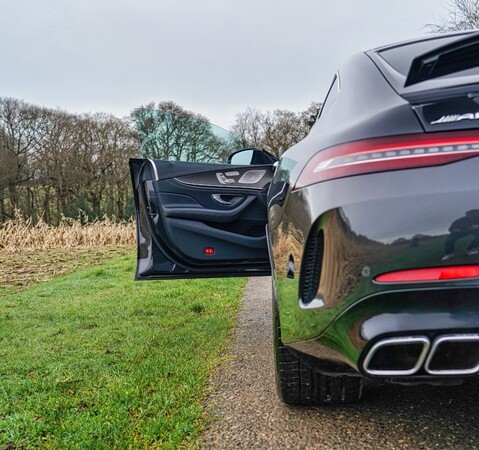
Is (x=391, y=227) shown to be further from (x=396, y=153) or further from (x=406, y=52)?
(x=406, y=52)

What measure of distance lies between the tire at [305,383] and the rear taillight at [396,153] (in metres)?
0.81

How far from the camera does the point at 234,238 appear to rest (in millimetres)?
2738

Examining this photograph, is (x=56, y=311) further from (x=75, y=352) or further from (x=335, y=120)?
(x=335, y=120)

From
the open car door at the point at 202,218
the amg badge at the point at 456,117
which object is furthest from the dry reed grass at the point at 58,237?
the amg badge at the point at 456,117

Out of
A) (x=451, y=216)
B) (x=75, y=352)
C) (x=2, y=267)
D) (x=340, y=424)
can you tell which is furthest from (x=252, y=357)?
(x=2, y=267)

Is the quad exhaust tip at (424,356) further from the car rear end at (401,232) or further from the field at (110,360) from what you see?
the field at (110,360)

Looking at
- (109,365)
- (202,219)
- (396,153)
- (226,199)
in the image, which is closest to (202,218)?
(202,219)

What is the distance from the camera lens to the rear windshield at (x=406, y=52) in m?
1.48

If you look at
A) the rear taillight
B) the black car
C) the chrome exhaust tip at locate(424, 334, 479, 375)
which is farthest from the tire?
the rear taillight

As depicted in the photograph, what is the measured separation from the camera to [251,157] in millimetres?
3025

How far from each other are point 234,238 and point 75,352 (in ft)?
4.82

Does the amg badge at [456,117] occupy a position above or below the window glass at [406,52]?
below

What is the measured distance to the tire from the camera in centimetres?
180

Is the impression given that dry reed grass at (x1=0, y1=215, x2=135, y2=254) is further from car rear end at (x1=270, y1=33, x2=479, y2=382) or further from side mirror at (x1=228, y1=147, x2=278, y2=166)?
car rear end at (x1=270, y1=33, x2=479, y2=382)
